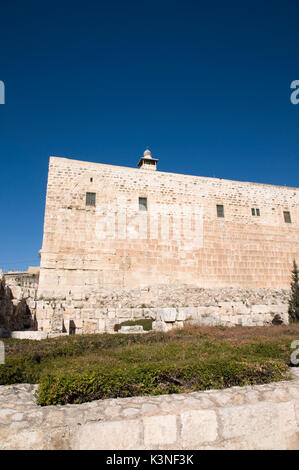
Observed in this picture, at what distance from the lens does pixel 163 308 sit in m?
13.9

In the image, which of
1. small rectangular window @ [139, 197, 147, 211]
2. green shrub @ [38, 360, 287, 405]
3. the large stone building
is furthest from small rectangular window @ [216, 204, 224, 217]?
green shrub @ [38, 360, 287, 405]

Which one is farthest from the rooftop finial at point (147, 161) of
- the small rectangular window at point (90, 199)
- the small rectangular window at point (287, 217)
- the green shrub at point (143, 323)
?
the green shrub at point (143, 323)

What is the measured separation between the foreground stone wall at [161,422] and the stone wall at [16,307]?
8517 millimetres

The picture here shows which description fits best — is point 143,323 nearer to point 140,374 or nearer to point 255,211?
point 140,374

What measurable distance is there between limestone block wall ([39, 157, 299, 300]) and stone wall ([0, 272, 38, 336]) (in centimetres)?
80

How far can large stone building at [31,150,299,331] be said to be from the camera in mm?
16578

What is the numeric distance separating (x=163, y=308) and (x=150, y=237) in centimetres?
582

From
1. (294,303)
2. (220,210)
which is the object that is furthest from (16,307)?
(294,303)

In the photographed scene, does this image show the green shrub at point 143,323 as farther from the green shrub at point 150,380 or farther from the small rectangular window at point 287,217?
the small rectangular window at point 287,217

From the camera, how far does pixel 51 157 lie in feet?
59.3

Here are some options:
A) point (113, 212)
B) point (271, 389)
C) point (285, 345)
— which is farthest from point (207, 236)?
point (271, 389)

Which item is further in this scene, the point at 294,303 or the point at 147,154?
the point at 147,154
